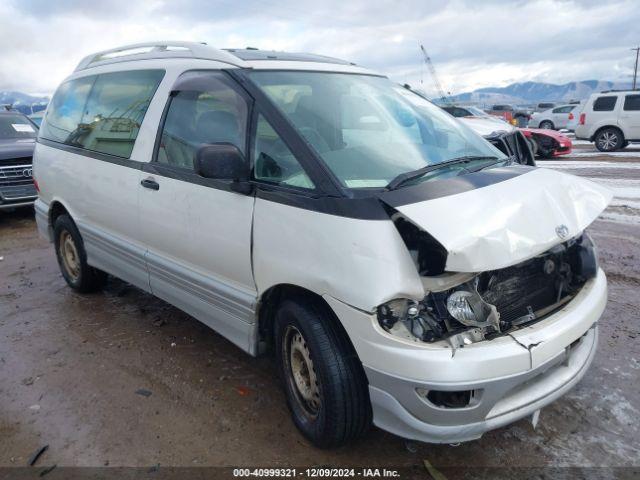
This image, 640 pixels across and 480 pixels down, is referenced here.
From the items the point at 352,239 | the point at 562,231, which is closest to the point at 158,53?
the point at 352,239

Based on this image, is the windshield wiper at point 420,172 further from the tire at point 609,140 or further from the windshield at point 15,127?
the tire at point 609,140

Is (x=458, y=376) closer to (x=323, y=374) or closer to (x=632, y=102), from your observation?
(x=323, y=374)

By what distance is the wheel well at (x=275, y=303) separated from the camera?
254 centimetres

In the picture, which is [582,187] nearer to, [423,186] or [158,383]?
[423,186]

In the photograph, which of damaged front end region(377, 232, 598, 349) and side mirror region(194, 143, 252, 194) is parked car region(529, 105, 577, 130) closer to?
damaged front end region(377, 232, 598, 349)

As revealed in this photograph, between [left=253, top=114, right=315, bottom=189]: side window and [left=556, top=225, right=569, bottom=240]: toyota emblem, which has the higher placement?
[left=253, top=114, right=315, bottom=189]: side window

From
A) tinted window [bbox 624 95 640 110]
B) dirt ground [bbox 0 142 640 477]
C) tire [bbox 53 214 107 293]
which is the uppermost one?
tinted window [bbox 624 95 640 110]

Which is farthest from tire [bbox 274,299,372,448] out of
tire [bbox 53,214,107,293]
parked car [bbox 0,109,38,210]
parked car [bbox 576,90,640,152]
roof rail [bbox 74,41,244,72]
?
parked car [bbox 576,90,640,152]

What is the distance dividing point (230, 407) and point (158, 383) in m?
0.59

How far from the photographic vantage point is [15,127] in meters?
9.50

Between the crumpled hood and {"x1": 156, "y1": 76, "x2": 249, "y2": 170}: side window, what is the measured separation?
118 centimetres

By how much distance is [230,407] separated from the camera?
3.11 m

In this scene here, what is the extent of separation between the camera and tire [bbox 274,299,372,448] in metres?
2.42

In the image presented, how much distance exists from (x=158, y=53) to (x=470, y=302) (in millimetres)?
2883
